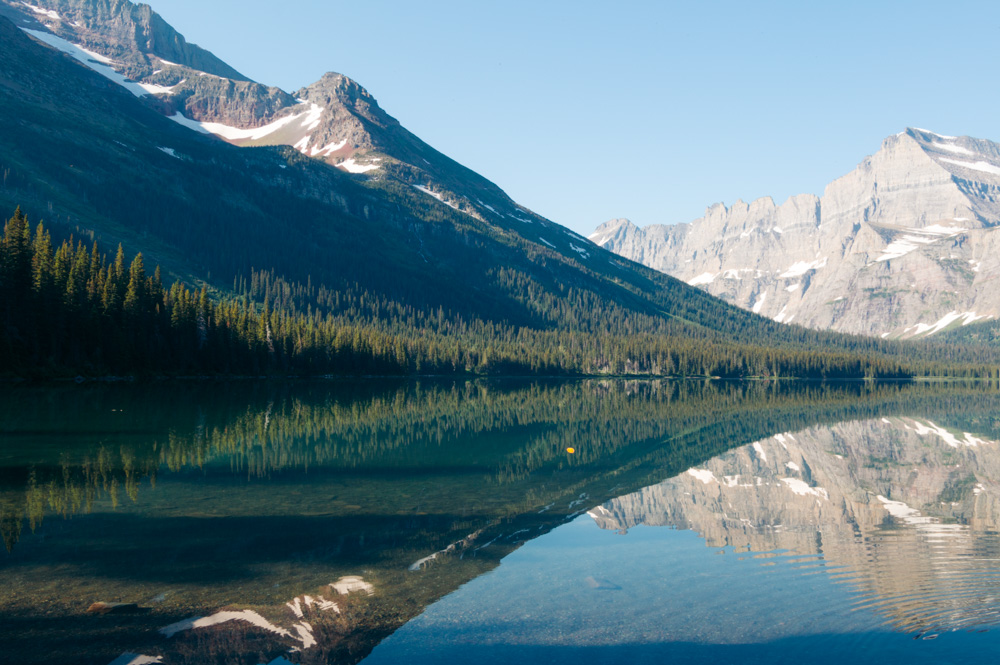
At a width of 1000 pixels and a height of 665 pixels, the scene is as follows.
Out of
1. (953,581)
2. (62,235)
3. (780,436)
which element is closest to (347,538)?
(953,581)

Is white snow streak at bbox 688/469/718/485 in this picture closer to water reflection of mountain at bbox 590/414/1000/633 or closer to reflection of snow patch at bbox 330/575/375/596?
water reflection of mountain at bbox 590/414/1000/633

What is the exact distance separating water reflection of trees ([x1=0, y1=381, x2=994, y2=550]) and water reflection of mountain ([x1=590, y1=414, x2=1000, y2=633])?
17.1 feet

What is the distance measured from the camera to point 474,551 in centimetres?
1941

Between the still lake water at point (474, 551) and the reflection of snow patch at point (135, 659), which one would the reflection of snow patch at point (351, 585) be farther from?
the reflection of snow patch at point (135, 659)

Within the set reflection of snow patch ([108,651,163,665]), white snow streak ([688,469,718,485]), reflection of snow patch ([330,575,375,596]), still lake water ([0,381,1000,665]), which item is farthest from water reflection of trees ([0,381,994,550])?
reflection of snow patch ([330,575,375,596])

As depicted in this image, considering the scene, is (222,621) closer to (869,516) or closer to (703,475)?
(869,516)

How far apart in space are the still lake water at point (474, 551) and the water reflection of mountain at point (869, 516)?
0.47ft

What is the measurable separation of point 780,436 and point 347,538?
45.2 m

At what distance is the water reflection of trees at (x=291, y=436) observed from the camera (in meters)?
27.1

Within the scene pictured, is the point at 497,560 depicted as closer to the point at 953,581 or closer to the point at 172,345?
the point at 953,581

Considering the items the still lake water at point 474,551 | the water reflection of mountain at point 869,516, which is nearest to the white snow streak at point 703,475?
the water reflection of mountain at point 869,516

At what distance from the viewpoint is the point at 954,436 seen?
58812mm

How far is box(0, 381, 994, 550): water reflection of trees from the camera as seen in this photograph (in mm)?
27094

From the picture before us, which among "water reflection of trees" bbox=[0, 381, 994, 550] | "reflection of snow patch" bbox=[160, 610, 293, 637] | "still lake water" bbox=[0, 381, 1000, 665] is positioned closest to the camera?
"reflection of snow patch" bbox=[160, 610, 293, 637]
